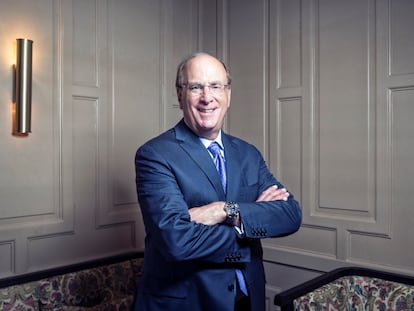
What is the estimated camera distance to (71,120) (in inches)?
96.2

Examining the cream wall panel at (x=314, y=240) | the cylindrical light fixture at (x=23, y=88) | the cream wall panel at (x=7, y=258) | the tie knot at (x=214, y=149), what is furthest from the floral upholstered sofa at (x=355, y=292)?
the cylindrical light fixture at (x=23, y=88)

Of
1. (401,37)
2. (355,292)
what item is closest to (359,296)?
(355,292)

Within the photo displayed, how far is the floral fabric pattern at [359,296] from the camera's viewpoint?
6.66 ft

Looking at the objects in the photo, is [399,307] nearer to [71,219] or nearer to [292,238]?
[292,238]

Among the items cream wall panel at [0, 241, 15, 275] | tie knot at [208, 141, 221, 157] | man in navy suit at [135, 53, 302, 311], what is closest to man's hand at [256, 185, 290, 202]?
man in navy suit at [135, 53, 302, 311]

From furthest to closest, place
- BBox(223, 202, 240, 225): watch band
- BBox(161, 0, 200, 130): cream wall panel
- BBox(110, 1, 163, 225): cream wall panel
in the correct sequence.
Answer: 1. BBox(161, 0, 200, 130): cream wall panel
2. BBox(110, 1, 163, 225): cream wall panel
3. BBox(223, 202, 240, 225): watch band

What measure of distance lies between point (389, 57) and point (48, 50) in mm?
1809

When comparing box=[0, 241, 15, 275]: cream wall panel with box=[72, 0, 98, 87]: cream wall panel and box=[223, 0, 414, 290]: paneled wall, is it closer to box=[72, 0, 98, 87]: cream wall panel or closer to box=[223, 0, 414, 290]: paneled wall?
box=[72, 0, 98, 87]: cream wall panel

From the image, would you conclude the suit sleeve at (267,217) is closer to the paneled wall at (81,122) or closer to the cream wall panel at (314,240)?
the cream wall panel at (314,240)

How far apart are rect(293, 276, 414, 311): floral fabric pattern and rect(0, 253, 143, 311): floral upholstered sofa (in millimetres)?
958

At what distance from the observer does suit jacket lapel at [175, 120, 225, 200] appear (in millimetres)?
1691

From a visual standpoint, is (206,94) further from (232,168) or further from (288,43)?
(288,43)

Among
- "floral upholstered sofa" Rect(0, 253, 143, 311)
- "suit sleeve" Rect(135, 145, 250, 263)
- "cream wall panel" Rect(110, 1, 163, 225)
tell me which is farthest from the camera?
"cream wall panel" Rect(110, 1, 163, 225)

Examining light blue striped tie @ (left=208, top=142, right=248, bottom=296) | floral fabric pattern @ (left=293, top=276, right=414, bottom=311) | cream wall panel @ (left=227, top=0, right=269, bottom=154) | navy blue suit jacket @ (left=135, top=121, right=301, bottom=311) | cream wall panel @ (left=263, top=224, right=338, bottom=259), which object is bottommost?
floral fabric pattern @ (left=293, top=276, right=414, bottom=311)
